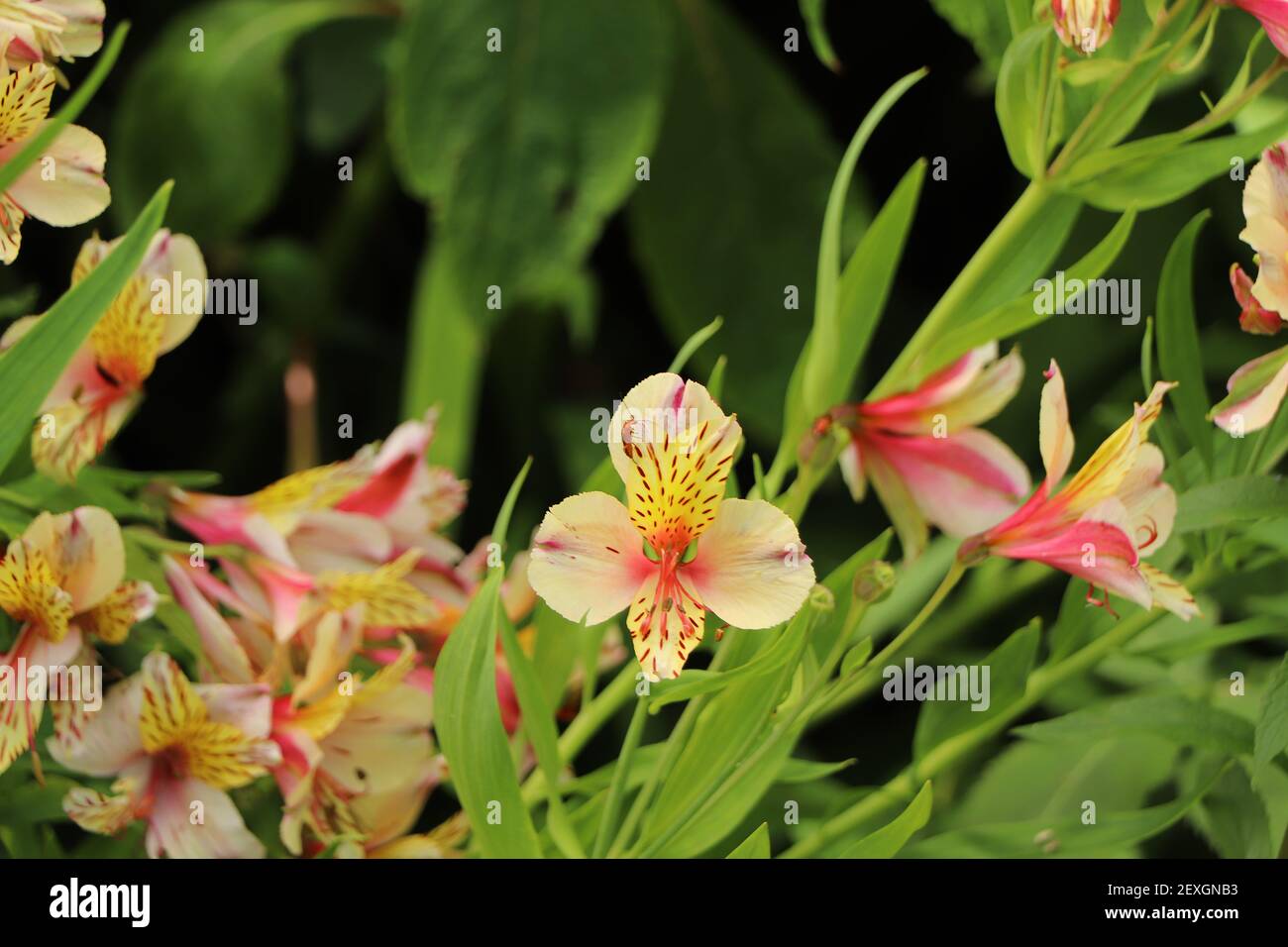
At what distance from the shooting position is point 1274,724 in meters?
0.21

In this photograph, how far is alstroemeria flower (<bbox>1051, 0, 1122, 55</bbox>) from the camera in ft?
0.63

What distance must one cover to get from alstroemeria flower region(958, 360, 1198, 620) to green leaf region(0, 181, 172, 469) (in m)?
0.13

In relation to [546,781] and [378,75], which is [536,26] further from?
[546,781]

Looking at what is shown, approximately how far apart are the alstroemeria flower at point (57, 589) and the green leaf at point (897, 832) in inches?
4.3

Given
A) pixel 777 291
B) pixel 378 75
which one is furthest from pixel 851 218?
pixel 378 75

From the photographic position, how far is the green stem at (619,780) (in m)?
0.20

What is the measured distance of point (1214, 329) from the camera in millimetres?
478

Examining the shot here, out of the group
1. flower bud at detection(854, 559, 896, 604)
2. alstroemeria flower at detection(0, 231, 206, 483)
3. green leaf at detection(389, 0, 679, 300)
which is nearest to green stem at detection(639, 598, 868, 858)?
flower bud at detection(854, 559, 896, 604)

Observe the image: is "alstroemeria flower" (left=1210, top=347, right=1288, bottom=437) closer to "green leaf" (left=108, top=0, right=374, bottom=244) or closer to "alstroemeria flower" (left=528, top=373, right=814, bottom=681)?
"alstroemeria flower" (left=528, top=373, right=814, bottom=681)

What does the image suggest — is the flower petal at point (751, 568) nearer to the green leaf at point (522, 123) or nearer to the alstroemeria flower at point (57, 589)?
the alstroemeria flower at point (57, 589)

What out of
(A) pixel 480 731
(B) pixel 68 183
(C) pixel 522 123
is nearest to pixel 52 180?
(B) pixel 68 183

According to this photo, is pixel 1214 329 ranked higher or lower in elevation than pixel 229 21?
lower

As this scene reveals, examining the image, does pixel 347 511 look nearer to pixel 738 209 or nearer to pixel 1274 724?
pixel 1274 724
